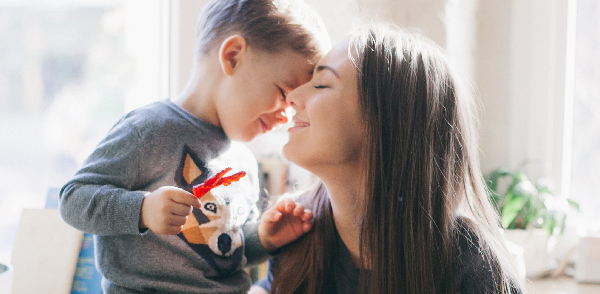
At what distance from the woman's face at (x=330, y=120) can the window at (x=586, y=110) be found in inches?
52.1

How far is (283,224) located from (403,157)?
0.36 metres

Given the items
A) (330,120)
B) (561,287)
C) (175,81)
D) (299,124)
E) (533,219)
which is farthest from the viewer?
(175,81)

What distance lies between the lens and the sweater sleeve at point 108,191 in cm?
80

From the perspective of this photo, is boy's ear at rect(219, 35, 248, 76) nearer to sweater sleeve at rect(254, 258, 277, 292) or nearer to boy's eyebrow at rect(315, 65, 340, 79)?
boy's eyebrow at rect(315, 65, 340, 79)

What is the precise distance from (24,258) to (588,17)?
85.5 inches

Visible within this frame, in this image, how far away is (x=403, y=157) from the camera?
885 mm

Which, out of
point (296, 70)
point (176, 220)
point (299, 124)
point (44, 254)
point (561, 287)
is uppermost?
point (296, 70)

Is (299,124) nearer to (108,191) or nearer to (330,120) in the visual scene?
(330,120)

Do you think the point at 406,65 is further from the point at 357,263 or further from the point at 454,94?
the point at 357,263

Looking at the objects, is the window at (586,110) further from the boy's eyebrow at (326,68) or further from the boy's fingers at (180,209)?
the boy's fingers at (180,209)

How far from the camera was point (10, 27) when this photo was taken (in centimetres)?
167

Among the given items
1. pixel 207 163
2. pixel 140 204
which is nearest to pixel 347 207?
pixel 207 163

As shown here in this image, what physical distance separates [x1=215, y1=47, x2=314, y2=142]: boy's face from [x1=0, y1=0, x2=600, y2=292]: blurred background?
64 cm

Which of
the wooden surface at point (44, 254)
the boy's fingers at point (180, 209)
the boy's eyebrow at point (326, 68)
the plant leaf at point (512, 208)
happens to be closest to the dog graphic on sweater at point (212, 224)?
the boy's fingers at point (180, 209)
